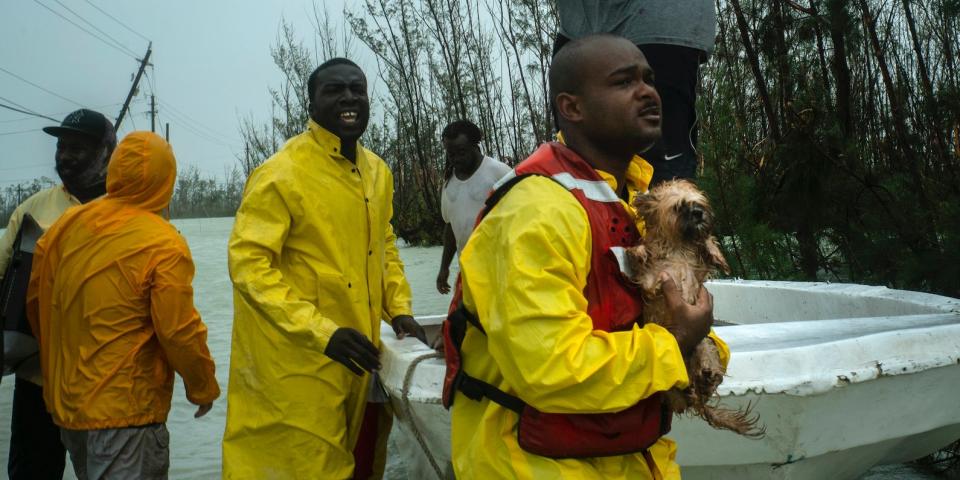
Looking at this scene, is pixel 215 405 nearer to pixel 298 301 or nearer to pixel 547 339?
pixel 298 301

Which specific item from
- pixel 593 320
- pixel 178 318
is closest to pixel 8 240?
pixel 178 318

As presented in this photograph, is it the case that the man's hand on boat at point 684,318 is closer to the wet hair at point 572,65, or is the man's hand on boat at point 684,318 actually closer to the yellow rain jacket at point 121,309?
the wet hair at point 572,65

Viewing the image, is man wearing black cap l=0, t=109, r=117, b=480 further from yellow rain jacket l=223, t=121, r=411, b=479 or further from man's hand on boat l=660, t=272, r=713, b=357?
man's hand on boat l=660, t=272, r=713, b=357

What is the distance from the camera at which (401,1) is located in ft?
40.0

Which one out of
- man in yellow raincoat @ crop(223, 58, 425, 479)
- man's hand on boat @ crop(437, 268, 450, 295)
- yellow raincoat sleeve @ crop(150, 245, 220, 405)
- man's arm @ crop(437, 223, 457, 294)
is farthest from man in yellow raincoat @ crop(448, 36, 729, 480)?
man's arm @ crop(437, 223, 457, 294)

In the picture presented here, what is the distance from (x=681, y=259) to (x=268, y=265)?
5.22 ft

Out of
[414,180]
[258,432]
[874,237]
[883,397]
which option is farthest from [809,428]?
[414,180]

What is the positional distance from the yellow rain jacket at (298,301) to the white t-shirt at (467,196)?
8.53 feet

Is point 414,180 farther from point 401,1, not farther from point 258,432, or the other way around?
point 258,432

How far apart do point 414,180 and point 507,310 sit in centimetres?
1623

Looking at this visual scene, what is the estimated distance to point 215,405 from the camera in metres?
5.96

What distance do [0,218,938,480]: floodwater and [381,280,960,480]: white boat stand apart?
54.7 inches

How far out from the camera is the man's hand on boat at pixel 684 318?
55.4 inches

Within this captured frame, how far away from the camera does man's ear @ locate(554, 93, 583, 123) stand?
5.19ft
